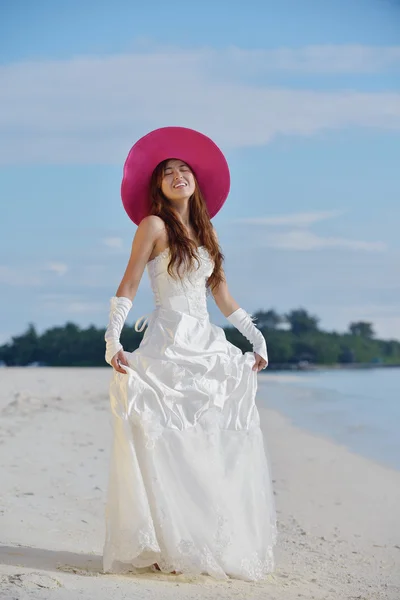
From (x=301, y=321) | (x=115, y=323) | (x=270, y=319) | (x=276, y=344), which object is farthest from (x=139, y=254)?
→ (x=301, y=321)

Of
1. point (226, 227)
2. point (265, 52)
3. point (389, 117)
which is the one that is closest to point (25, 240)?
point (226, 227)

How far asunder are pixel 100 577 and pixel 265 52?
11017mm

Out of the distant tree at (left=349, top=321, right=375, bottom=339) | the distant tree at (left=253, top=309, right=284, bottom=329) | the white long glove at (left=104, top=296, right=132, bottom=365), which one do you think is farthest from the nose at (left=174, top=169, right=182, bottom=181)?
the distant tree at (left=349, top=321, right=375, bottom=339)

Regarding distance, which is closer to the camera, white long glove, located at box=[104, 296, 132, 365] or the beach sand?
the beach sand

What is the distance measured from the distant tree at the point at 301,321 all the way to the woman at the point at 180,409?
12.2 meters

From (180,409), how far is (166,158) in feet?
2.65

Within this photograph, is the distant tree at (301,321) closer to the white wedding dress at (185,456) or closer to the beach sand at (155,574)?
the beach sand at (155,574)

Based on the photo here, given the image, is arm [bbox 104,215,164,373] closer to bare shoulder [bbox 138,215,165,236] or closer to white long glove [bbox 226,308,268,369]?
bare shoulder [bbox 138,215,165,236]

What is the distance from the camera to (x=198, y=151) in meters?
2.84

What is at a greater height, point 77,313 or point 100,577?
point 77,313

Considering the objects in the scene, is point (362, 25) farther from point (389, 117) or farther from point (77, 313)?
point (77, 313)

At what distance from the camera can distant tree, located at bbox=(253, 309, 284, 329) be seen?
14.7 metres

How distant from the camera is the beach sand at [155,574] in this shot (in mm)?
2402

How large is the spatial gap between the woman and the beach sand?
12 cm
